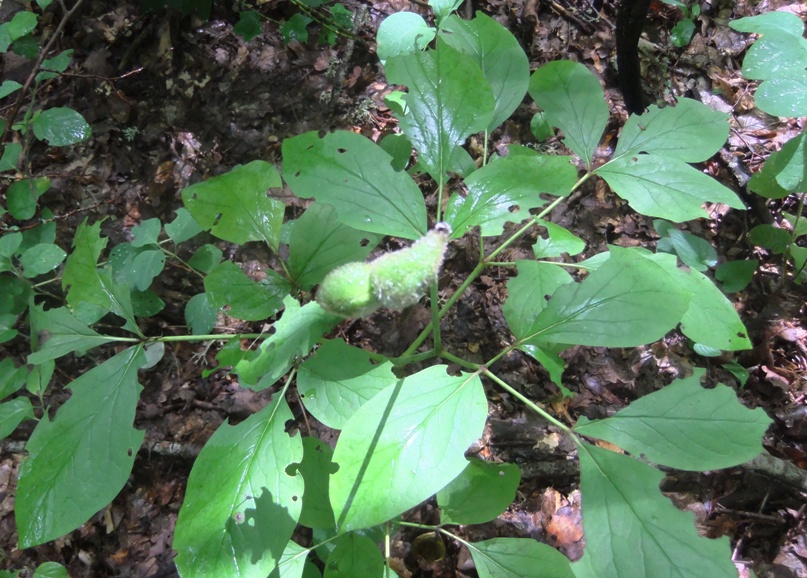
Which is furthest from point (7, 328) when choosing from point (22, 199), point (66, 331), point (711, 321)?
point (711, 321)

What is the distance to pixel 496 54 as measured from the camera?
5.19 ft

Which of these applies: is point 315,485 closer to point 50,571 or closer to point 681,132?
point 50,571

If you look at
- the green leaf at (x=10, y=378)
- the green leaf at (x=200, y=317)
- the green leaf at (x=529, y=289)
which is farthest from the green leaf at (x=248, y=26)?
the green leaf at (x=529, y=289)

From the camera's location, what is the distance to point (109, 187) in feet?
9.25

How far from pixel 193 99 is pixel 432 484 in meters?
2.81

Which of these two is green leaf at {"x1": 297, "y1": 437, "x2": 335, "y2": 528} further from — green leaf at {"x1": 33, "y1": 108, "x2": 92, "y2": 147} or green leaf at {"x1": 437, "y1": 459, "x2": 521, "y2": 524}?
green leaf at {"x1": 33, "y1": 108, "x2": 92, "y2": 147}

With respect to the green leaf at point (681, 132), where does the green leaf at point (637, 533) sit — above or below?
below

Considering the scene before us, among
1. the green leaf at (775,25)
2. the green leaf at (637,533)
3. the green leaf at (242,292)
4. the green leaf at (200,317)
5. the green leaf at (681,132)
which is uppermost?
the green leaf at (775,25)

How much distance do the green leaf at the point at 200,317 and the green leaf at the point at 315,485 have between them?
0.82m

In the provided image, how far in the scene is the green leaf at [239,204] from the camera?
1426 millimetres

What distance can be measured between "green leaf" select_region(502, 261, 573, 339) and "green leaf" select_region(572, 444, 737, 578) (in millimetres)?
456

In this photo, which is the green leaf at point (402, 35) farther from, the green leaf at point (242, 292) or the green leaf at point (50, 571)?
the green leaf at point (50, 571)

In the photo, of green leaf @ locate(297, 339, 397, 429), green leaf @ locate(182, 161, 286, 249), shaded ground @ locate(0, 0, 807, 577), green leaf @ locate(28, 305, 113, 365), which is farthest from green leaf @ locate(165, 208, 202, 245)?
green leaf @ locate(297, 339, 397, 429)

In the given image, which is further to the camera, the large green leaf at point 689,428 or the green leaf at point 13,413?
the green leaf at point 13,413
